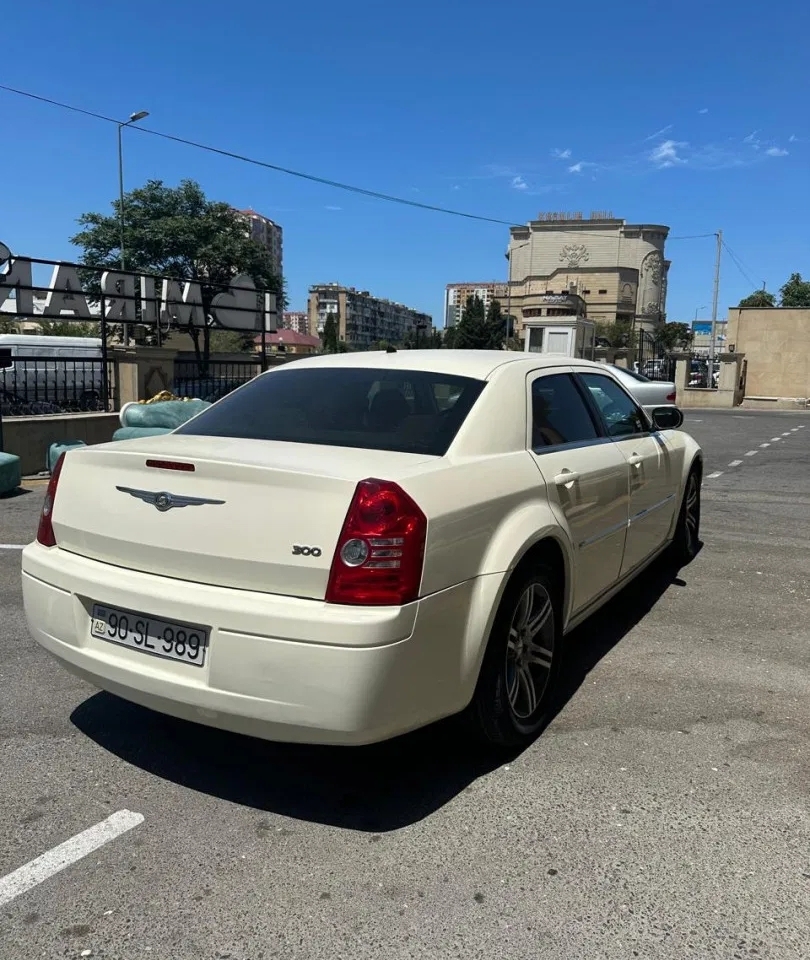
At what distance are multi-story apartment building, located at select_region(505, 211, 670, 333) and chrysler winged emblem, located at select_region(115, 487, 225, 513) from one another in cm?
12144

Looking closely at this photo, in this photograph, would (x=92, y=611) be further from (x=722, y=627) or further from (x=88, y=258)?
(x=88, y=258)

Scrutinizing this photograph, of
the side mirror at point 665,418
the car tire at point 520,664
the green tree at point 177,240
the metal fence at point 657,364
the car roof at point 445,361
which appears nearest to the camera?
the car tire at point 520,664

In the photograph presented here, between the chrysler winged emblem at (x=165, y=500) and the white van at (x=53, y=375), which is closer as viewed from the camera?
the chrysler winged emblem at (x=165, y=500)

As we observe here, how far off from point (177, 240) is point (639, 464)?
47.7 metres

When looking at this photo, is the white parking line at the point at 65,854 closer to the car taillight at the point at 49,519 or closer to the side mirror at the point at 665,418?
the car taillight at the point at 49,519

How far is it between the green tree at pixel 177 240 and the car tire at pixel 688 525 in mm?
43261

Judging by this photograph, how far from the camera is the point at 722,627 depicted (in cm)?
475

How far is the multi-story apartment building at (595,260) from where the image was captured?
120m

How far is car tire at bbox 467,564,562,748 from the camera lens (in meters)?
2.95

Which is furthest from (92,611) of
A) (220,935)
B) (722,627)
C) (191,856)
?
(722,627)

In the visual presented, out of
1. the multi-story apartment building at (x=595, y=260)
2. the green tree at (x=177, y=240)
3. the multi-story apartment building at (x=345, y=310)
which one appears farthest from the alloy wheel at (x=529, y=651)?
the multi-story apartment building at (x=345, y=310)

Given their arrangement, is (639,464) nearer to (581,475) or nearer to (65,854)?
(581,475)

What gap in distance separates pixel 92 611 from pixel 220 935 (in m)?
1.23

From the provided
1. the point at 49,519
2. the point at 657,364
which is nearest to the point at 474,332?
the point at 657,364
